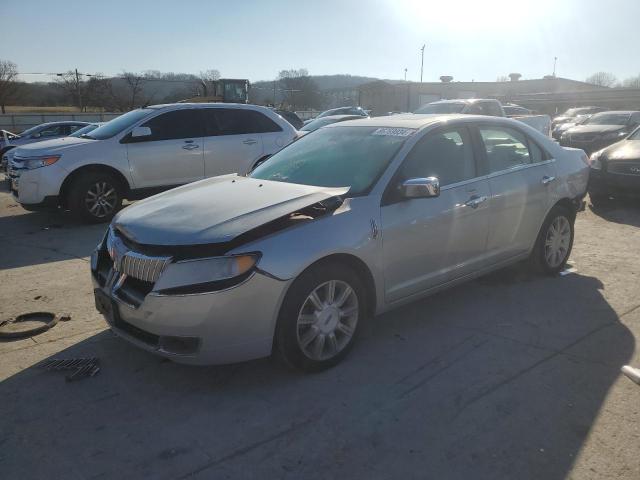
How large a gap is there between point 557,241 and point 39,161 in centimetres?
705

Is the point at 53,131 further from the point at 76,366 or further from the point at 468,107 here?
the point at 76,366

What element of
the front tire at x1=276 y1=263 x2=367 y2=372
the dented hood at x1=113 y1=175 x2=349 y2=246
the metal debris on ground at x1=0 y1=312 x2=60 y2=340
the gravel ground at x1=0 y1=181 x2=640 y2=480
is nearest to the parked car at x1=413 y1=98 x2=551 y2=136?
the gravel ground at x1=0 y1=181 x2=640 y2=480

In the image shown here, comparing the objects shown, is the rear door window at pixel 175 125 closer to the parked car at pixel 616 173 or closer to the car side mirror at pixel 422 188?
the car side mirror at pixel 422 188

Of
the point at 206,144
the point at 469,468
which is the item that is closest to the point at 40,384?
the point at 469,468

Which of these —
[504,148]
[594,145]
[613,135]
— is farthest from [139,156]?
[613,135]

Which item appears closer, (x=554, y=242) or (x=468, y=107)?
(x=554, y=242)

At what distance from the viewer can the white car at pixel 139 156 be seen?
765 cm

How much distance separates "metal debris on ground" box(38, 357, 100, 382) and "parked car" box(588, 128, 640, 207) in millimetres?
7813

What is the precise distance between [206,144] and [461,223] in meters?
5.68

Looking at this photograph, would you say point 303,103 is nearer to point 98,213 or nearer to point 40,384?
point 98,213

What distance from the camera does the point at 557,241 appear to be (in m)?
5.26

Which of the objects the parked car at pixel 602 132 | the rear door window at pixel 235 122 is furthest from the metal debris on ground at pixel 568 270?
the parked car at pixel 602 132

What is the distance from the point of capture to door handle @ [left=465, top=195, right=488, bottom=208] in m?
4.17

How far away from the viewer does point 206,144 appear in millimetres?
8672
